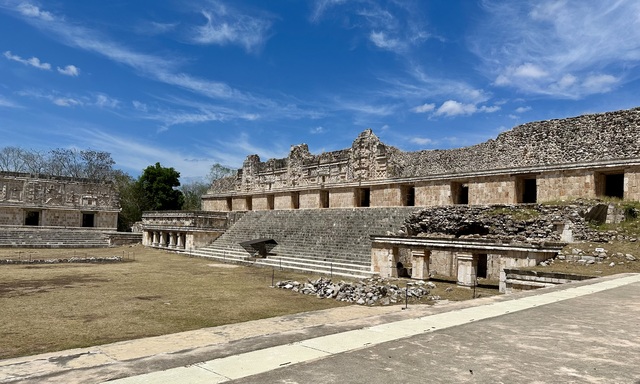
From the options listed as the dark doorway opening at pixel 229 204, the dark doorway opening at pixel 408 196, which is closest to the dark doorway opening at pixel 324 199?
the dark doorway opening at pixel 408 196

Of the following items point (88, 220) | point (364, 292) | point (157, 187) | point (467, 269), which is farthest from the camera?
point (157, 187)

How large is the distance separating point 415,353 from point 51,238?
108 feet

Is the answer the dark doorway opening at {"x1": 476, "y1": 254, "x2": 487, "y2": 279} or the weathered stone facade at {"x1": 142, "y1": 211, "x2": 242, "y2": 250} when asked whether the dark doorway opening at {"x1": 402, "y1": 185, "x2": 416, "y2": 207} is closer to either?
the dark doorway opening at {"x1": 476, "y1": 254, "x2": 487, "y2": 279}

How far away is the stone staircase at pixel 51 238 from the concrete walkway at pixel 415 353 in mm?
27592

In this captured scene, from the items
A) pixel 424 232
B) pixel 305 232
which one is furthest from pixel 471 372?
pixel 305 232

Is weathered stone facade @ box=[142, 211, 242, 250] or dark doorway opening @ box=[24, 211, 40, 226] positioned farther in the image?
dark doorway opening @ box=[24, 211, 40, 226]

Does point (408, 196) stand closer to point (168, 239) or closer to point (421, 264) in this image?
point (421, 264)

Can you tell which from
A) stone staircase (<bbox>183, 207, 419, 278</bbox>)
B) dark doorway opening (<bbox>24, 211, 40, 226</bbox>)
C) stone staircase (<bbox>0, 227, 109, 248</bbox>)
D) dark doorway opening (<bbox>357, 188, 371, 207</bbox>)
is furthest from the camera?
dark doorway opening (<bbox>24, 211, 40, 226</bbox>)

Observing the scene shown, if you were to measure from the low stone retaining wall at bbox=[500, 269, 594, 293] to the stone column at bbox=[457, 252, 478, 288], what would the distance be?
87.9 inches

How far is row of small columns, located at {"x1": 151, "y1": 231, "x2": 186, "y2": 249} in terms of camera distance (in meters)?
27.0

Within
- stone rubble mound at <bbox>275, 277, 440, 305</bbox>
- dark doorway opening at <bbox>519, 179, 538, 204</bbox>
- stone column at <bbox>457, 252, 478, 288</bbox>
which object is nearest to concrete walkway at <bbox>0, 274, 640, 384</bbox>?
stone rubble mound at <bbox>275, 277, 440, 305</bbox>

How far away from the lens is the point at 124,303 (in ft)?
29.9

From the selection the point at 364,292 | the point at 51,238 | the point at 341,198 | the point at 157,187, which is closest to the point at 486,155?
the point at 341,198

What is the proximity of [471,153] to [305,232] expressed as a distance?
8659 millimetres
